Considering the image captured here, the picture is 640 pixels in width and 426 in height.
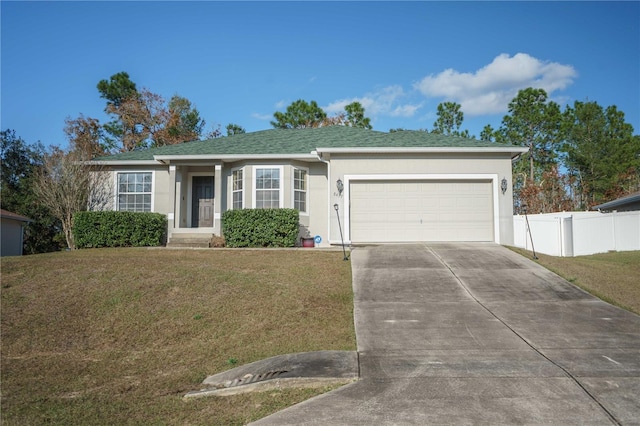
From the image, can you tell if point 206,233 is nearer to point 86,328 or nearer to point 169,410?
point 86,328

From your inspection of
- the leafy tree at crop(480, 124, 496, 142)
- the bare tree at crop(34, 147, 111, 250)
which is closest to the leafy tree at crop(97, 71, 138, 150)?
the bare tree at crop(34, 147, 111, 250)

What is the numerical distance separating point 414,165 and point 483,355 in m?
10.2

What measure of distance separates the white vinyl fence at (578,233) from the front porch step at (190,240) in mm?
10564

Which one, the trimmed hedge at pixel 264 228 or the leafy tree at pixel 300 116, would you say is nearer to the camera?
the trimmed hedge at pixel 264 228

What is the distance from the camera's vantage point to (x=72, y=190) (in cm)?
1677

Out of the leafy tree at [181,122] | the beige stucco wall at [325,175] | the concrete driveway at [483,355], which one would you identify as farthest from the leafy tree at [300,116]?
the concrete driveway at [483,355]

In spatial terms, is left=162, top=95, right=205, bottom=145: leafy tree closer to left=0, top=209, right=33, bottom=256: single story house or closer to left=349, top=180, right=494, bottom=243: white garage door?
left=0, top=209, right=33, bottom=256: single story house

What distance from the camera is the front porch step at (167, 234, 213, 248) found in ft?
52.5

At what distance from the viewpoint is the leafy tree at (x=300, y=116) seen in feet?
116

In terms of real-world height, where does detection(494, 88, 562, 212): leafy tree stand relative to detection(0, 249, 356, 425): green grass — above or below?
above

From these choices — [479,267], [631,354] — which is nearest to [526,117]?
[479,267]

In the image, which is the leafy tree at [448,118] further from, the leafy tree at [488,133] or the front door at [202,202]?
the front door at [202,202]

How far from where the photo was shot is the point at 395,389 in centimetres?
493

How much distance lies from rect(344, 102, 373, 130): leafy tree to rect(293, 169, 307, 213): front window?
1953 centimetres
